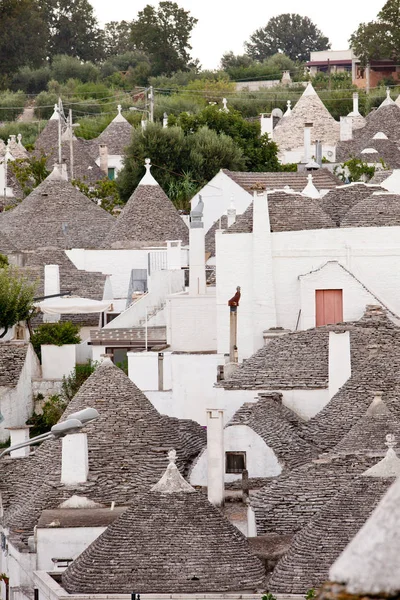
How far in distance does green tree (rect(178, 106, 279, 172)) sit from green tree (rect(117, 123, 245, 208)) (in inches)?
95.7

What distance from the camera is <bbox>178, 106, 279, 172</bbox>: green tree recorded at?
271 ft

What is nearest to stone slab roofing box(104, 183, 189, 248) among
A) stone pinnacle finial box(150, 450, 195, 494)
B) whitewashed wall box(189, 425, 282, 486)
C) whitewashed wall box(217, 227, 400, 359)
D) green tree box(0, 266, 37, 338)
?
green tree box(0, 266, 37, 338)

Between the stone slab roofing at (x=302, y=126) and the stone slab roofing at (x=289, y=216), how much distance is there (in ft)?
155

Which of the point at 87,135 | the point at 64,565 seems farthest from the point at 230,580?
the point at 87,135

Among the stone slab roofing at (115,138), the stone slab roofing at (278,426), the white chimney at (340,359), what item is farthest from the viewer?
the stone slab roofing at (115,138)

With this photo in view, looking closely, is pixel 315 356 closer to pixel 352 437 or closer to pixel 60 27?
pixel 352 437

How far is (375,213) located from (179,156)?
110 ft

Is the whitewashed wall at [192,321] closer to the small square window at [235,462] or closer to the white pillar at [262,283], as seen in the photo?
the white pillar at [262,283]

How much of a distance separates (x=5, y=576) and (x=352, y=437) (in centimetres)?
575

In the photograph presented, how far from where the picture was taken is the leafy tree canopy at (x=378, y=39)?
128 meters

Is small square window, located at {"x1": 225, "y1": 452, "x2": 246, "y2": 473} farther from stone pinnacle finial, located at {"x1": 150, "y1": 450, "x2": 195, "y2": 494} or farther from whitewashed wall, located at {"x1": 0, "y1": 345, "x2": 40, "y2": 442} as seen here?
whitewashed wall, located at {"x1": 0, "y1": 345, "x2": 40, "y2": 442}

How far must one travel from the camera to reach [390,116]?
314 feet

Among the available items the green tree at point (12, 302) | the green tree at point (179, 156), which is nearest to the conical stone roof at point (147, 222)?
the green tree at point (179, 156)

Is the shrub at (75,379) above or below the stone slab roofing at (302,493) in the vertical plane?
below
